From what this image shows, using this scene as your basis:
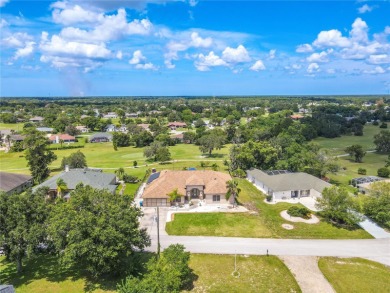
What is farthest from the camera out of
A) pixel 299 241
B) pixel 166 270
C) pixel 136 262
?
pixel 299 241

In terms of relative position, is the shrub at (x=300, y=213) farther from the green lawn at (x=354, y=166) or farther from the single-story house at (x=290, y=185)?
the green lawn at (x=354, y=166)

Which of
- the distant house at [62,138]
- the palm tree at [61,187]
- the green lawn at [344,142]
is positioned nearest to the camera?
the palm tree at [61,187]

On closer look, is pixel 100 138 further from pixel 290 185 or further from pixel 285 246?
pixel 285 246

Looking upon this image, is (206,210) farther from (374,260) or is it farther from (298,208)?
(374,260)

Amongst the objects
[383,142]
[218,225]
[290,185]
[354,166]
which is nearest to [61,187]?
[218,225]

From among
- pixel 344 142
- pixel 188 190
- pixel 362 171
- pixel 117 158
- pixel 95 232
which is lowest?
pixel 117 158

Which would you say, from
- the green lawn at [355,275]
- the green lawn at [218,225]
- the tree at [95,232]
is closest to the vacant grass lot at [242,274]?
the green lawn at [355,275]

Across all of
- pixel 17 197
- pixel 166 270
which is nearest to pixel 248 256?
pixel 166 270
